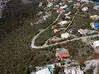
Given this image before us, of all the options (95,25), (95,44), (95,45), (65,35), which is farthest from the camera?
(95,25)

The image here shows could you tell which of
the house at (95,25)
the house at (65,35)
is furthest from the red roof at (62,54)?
the house at (95,25)

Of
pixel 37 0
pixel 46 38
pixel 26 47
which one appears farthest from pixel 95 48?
pixel 37 0

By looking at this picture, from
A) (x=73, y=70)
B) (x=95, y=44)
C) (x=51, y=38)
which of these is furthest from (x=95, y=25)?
(x=73, y=70)

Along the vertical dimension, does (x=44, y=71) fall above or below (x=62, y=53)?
below

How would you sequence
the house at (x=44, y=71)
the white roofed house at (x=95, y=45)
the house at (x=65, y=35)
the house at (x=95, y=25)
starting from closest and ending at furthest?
the house at (x=44, y=71) < the white roofed house at (x=95, y=45) < the house at (x=65, y=35) < the house at (x=95, y=25)

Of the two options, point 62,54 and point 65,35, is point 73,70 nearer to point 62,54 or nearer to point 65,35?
point 62,54

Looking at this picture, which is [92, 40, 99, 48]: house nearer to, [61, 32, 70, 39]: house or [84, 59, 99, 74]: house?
[84, 59, 99, 74]: house

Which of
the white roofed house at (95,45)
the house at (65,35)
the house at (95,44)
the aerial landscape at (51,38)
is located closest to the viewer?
the aerial landscape at (51,38)

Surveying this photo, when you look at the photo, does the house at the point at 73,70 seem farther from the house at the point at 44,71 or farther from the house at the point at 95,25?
the house at the point at 95,25
